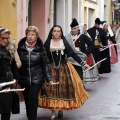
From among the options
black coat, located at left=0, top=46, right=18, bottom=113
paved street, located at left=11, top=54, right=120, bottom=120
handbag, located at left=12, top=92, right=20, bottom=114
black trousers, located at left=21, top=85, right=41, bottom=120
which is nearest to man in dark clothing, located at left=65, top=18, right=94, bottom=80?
paved street, located at left=11, top=54, right=120, bottom=120

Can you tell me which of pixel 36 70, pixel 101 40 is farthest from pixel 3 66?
pixel 101 40

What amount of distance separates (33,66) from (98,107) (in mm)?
2565

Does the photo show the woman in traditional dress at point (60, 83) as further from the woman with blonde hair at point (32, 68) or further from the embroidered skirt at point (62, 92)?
the woman with blonde hair at point (32, 68)

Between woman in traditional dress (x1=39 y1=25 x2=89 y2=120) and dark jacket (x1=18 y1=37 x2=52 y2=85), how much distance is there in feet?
1.45

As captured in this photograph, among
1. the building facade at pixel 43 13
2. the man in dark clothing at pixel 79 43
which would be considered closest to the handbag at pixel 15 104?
the man in dark clothing at pixel 79 43

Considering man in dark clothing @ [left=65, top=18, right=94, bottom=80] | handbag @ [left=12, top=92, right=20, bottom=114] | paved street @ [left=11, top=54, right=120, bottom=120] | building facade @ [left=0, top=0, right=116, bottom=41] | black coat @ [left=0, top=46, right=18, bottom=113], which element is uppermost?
building facade @ [left=0, top=0, right=116, bottom=41]

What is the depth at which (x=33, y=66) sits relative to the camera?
7699 mm

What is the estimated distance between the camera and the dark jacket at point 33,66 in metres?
7.70

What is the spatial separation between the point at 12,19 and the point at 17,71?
5746mm

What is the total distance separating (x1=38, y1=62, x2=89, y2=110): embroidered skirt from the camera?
8.14 m

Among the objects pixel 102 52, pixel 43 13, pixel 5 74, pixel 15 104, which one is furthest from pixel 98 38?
pixel 5 74

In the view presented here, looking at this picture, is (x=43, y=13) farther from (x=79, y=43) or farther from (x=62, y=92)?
(x=62, y=92)

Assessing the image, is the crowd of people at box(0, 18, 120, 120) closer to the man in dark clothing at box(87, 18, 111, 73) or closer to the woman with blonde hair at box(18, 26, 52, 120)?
the woman with blonde hair at box(18, 26, 52, 120)

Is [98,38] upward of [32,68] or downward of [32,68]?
upward
